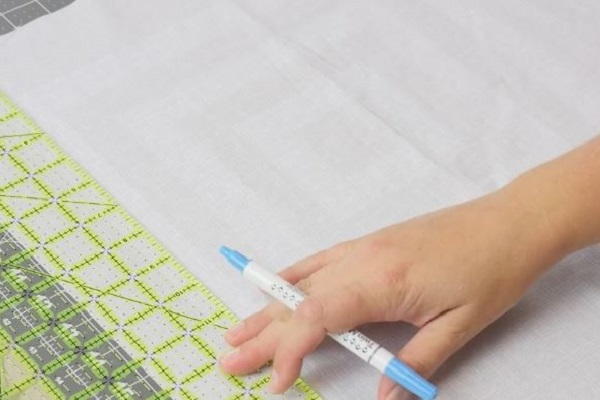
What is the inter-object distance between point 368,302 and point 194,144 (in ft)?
1.20

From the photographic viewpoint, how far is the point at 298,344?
40.1 inches

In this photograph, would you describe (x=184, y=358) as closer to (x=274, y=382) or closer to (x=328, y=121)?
(x=274, y=382)

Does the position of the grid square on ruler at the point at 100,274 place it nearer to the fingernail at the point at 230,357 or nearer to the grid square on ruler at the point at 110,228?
the grid square on ruler at the point at 110,228

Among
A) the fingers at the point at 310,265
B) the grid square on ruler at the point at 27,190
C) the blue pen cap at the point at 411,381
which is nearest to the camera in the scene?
the blue pen cap at the point at 411,381

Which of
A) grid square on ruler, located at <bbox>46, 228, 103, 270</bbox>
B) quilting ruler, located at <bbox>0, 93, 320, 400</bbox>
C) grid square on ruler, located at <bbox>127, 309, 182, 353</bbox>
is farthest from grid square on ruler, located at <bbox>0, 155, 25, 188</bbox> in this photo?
grid square on ruler, located at <bbox>127, 309, 182, 353</bbox>

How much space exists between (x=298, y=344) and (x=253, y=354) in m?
0.05

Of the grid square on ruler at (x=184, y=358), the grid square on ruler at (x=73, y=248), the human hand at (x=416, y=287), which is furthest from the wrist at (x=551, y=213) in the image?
the grid square on ruler at (x=73, y=248)

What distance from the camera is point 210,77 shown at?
1.36m

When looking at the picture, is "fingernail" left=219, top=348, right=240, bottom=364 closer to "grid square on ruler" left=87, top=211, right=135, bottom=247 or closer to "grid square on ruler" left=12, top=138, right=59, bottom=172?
"grid square on ruler" left=87, top=211, right=135, bottom=247

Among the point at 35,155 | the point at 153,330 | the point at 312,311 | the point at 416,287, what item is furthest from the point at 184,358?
the point at 35,155

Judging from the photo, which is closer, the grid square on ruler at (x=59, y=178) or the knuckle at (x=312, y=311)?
the knuckle at (x=312, y=311)

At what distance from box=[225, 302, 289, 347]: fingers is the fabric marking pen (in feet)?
0.04

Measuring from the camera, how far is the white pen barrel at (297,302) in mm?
1020

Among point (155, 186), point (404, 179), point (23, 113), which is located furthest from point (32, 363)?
point (404, 179)
